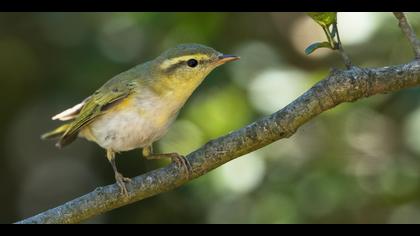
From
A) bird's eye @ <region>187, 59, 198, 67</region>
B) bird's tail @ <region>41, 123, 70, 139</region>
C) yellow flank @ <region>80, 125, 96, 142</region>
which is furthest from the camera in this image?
bird's tail @ <region>41, 123, 70, 139</region>

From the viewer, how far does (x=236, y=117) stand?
451 centimetres

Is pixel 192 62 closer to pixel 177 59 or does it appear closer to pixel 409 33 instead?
pixel 177 59

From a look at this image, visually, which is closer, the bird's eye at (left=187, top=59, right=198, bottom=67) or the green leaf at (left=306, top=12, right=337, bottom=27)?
the green leaf at (left=306, top=12, right=337, bottom=27)

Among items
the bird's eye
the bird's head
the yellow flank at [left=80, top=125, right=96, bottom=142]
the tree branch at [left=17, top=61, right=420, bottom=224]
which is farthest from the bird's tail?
the tree branch at [left=17, top=61, right=420, bottom=224]

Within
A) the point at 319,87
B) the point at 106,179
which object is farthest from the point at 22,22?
the point at 319,87

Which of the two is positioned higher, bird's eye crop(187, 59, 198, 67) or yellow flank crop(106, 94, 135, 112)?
bird's eye crop(187, 59, 198, 67)

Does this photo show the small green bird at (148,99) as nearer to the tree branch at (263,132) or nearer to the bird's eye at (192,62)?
the bird's eye at (192,62)

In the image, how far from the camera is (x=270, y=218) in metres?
4.40

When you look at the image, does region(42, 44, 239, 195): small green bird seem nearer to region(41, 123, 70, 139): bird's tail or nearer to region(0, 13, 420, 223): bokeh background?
region(41, 123, 70, 139): bird's tail

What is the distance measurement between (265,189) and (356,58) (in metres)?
1.32

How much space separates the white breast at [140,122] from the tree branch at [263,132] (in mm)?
891

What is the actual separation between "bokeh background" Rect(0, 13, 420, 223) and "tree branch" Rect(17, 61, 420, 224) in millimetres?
1541

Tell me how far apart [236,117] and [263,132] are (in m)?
1.94

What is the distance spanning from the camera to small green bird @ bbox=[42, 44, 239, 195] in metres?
3.72
